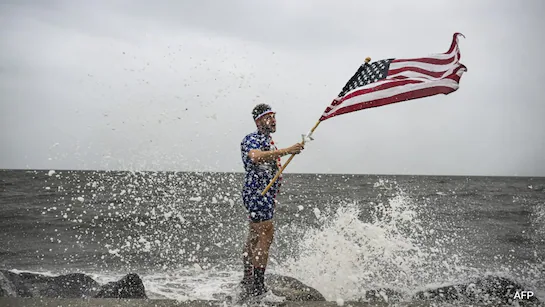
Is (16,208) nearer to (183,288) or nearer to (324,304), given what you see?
(183,288)

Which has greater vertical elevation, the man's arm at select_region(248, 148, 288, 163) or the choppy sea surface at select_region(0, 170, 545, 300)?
the man's arm at select_region(248, 148, 288, 163)

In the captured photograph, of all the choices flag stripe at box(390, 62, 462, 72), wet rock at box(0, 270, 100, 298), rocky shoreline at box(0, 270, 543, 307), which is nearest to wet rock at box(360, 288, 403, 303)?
rocky shoreline at box(0, 270, 543, 307)

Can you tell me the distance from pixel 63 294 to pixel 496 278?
245 inches

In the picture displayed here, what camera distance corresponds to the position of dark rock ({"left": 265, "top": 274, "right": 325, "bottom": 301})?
499 cm

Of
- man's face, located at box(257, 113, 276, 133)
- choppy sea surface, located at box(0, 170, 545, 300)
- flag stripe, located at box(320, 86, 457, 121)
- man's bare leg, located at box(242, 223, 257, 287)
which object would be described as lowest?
choppy sea surface, located at box(0, 170, 545, 300)

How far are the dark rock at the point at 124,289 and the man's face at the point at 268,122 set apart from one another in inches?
109

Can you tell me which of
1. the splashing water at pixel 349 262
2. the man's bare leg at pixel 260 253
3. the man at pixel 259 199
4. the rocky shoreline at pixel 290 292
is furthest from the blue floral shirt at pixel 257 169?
the splashing water at pixel 349 262

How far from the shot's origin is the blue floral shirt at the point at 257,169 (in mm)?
4445

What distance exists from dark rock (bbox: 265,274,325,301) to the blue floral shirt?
1329 millimetres

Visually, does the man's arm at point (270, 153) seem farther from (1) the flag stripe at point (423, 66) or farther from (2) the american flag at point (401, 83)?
(1) the flag stripe at point (423, 66)

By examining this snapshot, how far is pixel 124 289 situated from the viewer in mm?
5488

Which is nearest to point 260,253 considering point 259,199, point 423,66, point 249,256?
point 249,256

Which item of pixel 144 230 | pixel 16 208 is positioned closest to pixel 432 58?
pixel 144 230

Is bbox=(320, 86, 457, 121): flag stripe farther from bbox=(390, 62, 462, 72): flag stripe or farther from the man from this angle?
the man
